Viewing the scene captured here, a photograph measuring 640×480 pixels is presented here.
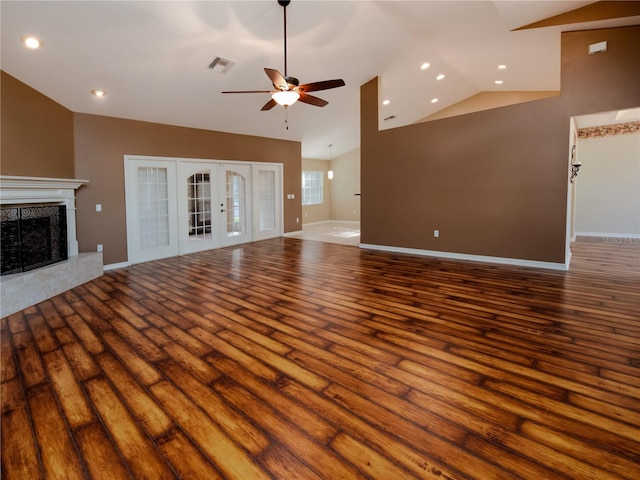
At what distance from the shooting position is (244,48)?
455cm

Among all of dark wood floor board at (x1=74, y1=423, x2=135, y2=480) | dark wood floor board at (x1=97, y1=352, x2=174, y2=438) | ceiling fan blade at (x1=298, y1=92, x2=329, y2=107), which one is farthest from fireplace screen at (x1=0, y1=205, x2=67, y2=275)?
ceiling fan blade at (x1=298, y1=92, x2=329, y2=107)

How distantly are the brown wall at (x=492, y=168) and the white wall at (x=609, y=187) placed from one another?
15.3 ft

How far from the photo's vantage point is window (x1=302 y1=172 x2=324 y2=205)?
12.2 metres

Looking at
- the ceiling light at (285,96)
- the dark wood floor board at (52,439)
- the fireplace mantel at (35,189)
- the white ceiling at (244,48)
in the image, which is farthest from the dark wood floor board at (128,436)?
the white ceiling at (244,48)

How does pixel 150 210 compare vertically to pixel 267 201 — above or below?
below

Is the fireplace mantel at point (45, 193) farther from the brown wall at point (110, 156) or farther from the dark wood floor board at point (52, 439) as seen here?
the dark wood floor board at point (52, 439)

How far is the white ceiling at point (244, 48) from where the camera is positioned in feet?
11.8

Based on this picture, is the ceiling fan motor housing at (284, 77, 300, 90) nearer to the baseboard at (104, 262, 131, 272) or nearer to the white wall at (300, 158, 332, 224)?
the baseboard at (104, 262, 131, 272)

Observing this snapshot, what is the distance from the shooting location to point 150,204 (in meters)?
6.44

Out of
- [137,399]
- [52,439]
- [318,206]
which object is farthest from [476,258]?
[318,206]

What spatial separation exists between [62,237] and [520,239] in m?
7.08

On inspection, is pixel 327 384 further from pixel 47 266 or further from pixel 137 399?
pixel 47 266

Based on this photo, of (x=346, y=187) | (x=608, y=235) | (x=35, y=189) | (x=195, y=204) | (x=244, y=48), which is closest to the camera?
(x=35, y=189)

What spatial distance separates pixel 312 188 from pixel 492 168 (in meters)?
7.64
